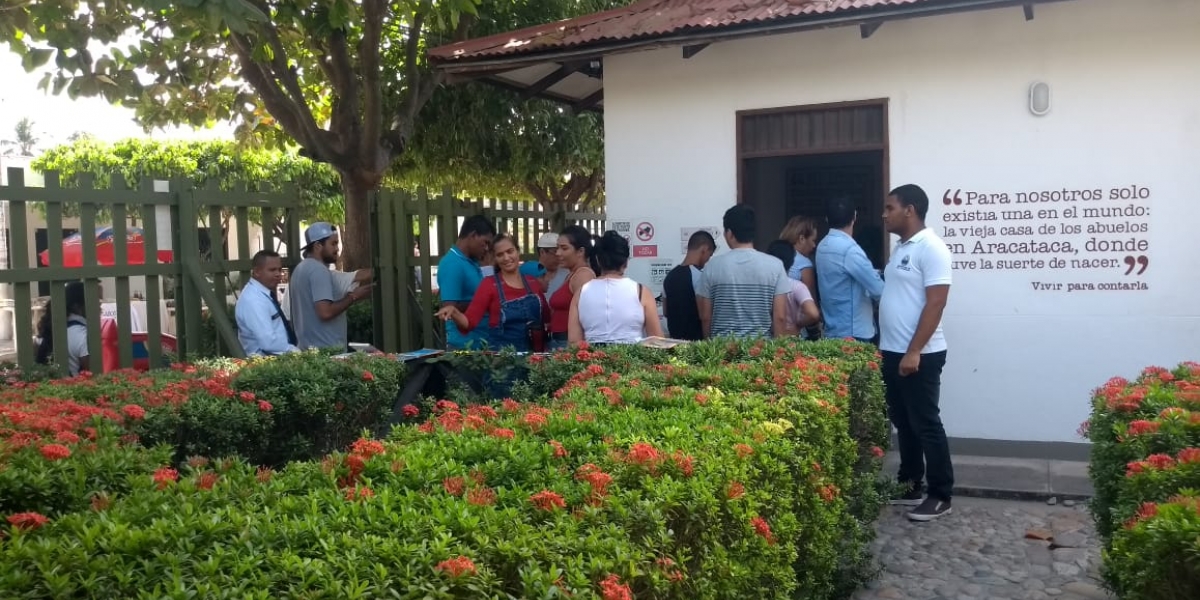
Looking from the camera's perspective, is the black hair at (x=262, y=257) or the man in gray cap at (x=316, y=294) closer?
the black hair at (x=262, y=257)

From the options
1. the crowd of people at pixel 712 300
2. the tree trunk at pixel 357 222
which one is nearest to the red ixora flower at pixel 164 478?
the crowd of people at pixel 712 300

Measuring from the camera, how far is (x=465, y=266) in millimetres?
7645

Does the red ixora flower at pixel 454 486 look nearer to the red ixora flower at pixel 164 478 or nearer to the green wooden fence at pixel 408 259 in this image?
the red ixora flower at pixel 164 478

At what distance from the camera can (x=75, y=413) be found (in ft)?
12.3

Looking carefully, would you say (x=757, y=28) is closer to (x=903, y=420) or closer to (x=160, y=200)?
(x=903, y=420)

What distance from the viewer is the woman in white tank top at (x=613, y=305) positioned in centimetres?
594

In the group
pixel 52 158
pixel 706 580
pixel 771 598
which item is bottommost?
pixel 771 598

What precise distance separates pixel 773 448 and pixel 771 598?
0.48 metres

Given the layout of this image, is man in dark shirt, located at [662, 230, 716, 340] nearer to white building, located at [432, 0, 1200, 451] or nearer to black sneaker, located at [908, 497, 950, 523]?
white building, located at [432, 0, 1200, 451]

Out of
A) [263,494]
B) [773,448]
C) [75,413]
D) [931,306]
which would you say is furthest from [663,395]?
[931,306]

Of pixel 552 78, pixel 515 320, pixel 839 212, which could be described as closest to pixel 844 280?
pixel 839 212

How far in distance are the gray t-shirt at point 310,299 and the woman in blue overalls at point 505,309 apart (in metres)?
1.47

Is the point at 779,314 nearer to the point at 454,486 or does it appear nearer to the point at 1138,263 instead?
the point at 1138,263

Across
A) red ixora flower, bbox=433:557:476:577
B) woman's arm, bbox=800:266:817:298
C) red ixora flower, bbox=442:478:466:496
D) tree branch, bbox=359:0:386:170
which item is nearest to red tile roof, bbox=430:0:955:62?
woman's arm, bbox=800:266:817:298
